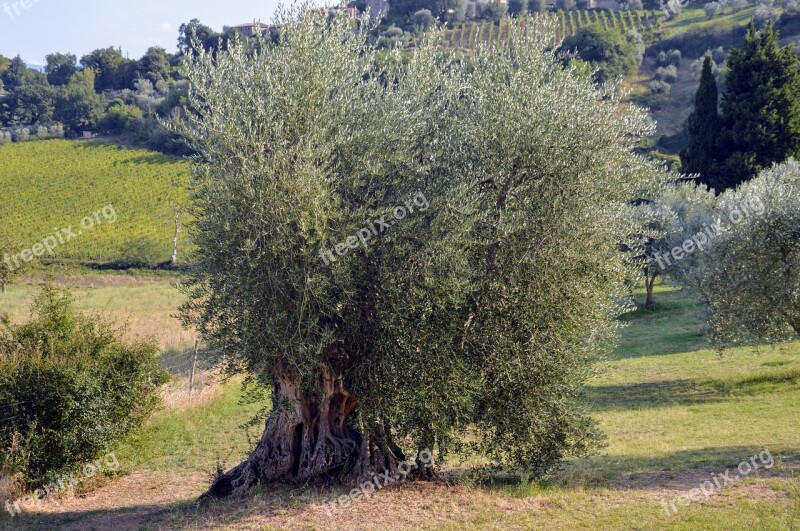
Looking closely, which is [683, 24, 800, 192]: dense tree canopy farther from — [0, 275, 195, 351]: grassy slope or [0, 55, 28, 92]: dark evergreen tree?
[0, 55, 28, 92]: dark evergreen tree

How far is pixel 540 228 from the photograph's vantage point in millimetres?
10992

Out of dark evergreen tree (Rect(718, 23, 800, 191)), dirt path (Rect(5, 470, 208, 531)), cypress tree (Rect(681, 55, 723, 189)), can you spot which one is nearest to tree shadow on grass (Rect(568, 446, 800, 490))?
dirt path (Rect(5, 470, 208, 531))

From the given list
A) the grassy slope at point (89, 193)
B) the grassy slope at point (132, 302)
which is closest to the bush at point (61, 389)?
the grassy slope at point (132, 302)

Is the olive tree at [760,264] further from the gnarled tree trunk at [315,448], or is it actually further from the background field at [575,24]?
the background field at [575,24]

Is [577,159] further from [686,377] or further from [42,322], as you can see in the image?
[686,377]

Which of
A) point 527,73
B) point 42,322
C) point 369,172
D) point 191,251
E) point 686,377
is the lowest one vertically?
point 686,377

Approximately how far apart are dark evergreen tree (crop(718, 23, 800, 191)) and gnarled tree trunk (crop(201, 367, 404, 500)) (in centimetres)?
3991

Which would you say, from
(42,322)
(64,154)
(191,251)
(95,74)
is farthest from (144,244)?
(95,74)

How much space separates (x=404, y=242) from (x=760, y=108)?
42681mm

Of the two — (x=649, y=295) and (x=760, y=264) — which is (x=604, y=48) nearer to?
(x=649, y=295)

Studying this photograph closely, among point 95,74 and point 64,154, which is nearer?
point 64,154

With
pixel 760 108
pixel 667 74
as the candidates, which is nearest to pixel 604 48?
pixel 667 74

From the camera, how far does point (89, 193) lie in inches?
2591

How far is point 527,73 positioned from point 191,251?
6.45m
